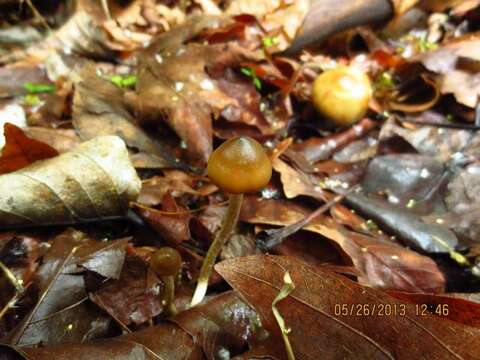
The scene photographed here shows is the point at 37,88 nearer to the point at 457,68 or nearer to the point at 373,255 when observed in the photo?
the point at 373,255

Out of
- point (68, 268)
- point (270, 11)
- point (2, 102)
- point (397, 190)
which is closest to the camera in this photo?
point (68, 268)

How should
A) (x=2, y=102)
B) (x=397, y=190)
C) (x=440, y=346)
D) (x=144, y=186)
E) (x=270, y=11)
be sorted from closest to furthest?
(x=440, y=346)
(x=144, y=186)
(x=397, y=190)
(x=2, y=102)
(x=270, y=11)

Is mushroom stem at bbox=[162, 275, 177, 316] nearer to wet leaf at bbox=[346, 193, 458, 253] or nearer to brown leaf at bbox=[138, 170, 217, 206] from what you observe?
brown leaf at bbox=[138, 170, 217, 206]

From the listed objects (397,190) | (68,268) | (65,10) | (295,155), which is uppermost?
(65,10)

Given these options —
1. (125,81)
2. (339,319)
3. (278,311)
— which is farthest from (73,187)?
(125,81)

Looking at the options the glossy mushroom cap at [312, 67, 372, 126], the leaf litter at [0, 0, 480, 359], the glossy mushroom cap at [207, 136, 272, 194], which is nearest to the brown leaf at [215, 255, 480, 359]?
the leaf litter at [0, 0, 480, 359]

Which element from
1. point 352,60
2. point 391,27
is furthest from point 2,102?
point 391,27

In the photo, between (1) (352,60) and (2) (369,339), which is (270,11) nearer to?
(1) (352,60)
